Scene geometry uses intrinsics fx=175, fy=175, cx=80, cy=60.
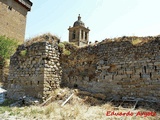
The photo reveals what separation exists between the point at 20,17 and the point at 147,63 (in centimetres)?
1976

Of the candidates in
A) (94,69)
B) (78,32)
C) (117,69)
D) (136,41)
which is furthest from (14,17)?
(136,41)

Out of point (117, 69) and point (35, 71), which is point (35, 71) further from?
point (117, 69)

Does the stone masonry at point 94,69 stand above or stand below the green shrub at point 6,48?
below

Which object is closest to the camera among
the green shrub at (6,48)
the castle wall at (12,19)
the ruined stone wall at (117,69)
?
the ruined stone wall at (117,69)

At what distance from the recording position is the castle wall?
66.4ft

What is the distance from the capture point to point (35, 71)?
27.3 feet

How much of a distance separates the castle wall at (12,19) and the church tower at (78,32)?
496 inches

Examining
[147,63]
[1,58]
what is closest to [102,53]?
[147,63]

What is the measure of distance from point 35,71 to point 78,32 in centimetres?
2701

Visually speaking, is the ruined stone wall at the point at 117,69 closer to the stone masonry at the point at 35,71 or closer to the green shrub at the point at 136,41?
the green shrub at the point at 136,41

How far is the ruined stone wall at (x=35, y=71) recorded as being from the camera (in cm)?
807

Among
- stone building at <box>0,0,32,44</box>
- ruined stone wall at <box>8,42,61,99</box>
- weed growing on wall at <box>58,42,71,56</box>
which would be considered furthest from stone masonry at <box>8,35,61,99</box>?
stone building at <box>0,0,32,44</box>

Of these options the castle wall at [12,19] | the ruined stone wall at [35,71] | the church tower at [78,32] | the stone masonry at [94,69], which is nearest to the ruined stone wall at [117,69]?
the stone masonry at [94,69]

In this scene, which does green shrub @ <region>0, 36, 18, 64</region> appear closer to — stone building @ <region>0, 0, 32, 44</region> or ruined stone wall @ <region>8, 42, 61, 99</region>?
A: stone building @ <region>0, 0, 32, 44</region>
